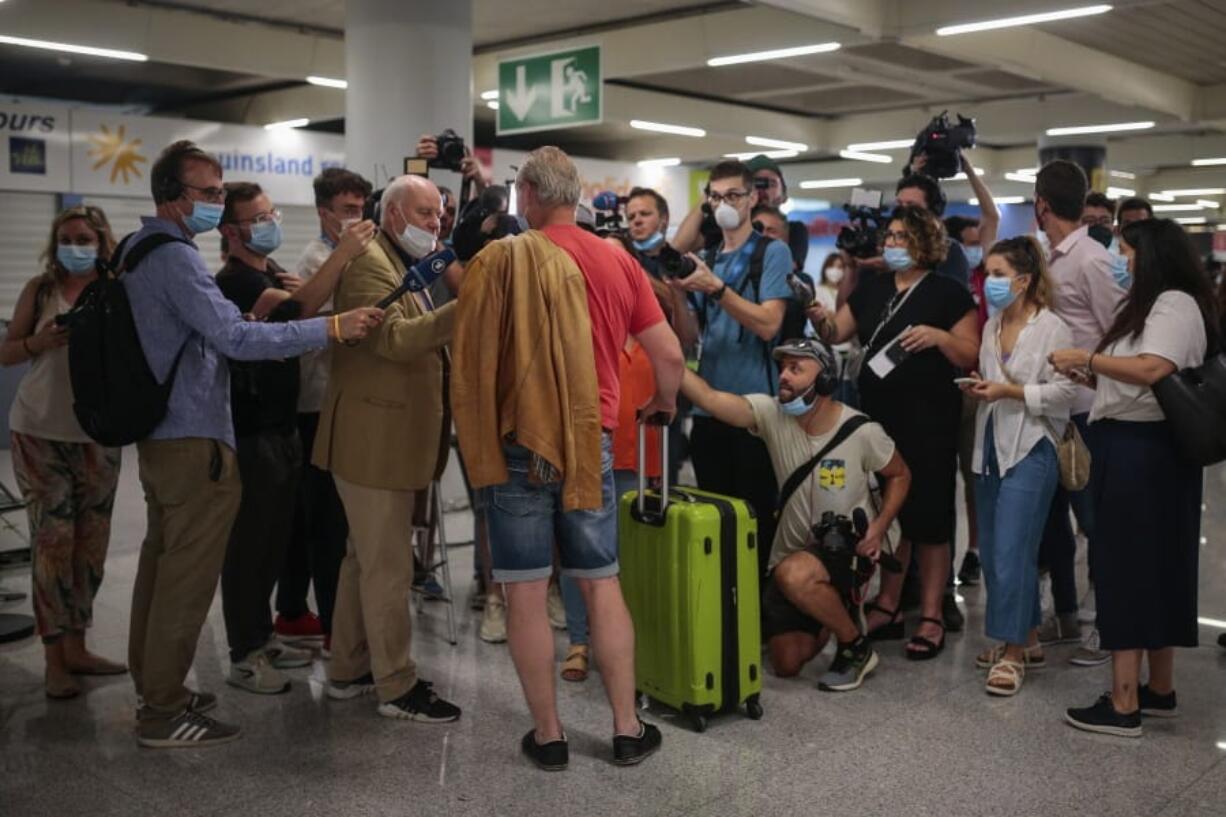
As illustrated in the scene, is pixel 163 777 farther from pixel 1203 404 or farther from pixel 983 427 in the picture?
pixel 1203 404

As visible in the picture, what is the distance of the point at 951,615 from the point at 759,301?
4.72 feet

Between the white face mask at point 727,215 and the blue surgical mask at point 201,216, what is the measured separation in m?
1.62

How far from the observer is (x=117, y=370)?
120 inches

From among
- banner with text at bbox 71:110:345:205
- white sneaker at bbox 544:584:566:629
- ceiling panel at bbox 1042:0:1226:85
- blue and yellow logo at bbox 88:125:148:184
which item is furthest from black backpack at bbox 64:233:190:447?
blue and yellow logo at bbox 88:125:148:184

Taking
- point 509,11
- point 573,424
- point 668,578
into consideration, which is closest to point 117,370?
point 573,424

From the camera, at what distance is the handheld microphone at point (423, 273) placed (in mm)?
3139

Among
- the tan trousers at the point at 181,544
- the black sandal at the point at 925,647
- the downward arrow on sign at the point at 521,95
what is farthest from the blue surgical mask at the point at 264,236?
the downward arrow on sign at the point at 521,95

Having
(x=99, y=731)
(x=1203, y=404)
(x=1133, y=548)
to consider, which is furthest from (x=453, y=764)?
(x=1203, y=404)

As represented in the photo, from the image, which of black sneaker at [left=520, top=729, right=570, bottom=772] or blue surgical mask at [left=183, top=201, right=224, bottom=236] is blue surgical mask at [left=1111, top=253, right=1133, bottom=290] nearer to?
black sneaker at [left=520, top=729, right=570, bottom=772]

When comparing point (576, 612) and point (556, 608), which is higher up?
point (576, 612)

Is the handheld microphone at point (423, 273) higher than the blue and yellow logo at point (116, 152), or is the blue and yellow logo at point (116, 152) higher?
the blue and yellow logo at point (116, 152)

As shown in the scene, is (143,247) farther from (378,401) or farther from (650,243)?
(650,243)

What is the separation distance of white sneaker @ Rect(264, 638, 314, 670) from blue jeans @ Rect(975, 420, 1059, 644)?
221 centimetres

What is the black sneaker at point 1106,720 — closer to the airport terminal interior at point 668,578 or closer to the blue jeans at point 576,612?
the airport terminal interior at point 668,578
